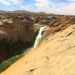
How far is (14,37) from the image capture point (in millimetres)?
50562

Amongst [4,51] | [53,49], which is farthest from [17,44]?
[53,49]

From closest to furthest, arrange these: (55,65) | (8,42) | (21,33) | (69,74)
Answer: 1. (69,74)
2. (55,65)
3. (8,42)
4. (21,33)

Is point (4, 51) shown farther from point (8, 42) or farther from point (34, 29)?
point (34, 29)

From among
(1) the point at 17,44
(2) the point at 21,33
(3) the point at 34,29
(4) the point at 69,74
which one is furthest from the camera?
(3) the point at 34,29

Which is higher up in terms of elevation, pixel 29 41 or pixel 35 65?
pixel 35 65

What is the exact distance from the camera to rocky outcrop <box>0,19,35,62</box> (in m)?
44.8

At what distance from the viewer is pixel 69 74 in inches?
360

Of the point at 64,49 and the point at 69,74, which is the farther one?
the point at 64,49

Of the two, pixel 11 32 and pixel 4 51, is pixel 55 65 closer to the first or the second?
pixel 4 51

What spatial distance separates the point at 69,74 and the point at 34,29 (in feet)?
160

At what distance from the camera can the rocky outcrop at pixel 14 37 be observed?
44.8m

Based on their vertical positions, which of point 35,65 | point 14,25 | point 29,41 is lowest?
point 29,41

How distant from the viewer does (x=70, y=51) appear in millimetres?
11664

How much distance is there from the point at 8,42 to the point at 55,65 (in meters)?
37.3
